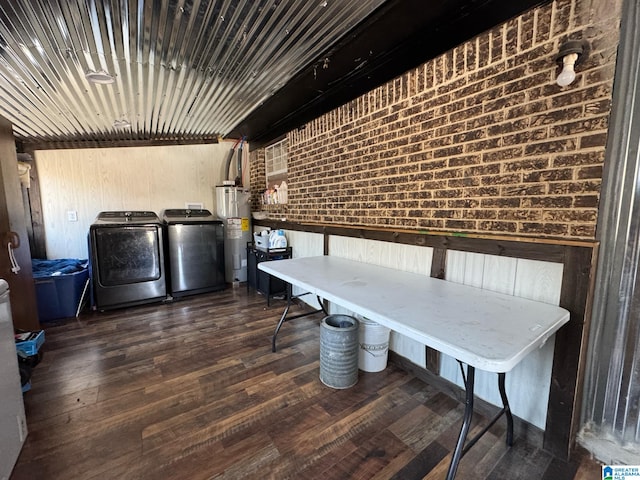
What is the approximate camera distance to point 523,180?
59.3 inches

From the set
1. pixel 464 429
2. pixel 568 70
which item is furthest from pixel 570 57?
pixel 464 429

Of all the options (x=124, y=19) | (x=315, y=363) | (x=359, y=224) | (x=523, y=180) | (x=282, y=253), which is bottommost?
(x=315, y=363)

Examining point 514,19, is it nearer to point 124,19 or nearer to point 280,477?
point 124,19

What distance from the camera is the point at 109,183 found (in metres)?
4.18

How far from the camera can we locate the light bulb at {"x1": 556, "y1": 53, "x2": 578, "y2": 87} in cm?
126

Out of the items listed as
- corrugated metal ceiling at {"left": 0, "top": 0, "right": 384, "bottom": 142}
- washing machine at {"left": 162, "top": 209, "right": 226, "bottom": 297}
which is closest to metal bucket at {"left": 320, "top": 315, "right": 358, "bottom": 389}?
corrugated metal ceiling at {"left": 0, "top": 0, "right": 384, "bottom": 142}

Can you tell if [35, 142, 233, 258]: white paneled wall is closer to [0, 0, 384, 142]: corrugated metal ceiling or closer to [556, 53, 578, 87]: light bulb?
[0, 0, 384, 142]: corrugated metal ceiling

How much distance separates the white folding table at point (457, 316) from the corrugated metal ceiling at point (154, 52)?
66.6 inches

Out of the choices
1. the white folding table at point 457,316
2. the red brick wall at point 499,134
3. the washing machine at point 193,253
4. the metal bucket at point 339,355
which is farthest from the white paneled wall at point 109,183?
the metal bucket at point 339,355

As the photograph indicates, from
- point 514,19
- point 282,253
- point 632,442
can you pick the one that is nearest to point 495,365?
point 632,442

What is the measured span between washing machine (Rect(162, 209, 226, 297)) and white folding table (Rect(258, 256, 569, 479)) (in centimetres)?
239

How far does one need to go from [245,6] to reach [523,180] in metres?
1.90

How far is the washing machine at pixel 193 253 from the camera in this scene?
382 centimetres

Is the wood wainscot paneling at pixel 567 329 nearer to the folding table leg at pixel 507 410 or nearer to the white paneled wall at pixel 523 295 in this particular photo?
the white paneled wall at pixel 523 295
